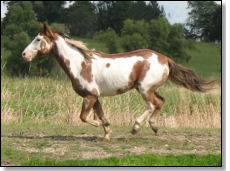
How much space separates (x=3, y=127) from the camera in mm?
9250

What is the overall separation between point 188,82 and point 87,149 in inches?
98.6

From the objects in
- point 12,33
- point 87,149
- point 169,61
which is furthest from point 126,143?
point 12,33

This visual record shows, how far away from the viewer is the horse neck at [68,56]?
306 inches

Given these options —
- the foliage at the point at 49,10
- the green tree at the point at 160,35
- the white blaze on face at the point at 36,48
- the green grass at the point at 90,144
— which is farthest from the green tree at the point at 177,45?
the white blaze on face at the point at 36,48

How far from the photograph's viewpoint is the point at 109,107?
11.0m

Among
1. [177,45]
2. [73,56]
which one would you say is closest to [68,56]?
[73,56]

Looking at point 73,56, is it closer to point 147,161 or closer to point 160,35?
point 147,161

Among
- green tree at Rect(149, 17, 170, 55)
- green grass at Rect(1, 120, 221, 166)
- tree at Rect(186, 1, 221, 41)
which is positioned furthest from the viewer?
green tree at Rect(149, 17, 170, 55)

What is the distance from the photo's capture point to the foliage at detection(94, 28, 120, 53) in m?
21.7

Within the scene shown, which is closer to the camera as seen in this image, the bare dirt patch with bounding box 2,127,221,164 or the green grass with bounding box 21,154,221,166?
the green grass with bounding box 21,154,221,166

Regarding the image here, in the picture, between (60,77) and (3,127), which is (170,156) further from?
(60,77)

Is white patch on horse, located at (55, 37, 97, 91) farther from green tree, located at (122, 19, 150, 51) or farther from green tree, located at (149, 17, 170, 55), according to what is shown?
green tree, located at (149, 17, 170, 55)

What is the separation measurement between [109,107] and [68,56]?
337 cm

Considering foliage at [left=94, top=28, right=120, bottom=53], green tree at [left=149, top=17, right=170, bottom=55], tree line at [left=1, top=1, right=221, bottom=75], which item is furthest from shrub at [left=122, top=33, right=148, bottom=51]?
green tree at [left=149, top=17, right=170, bottom=55]
